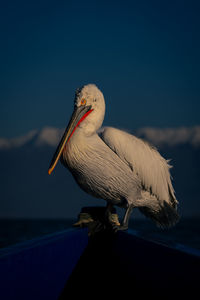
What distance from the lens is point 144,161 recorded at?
2.68 meters

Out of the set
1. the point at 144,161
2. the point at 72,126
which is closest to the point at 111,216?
the point at 144,161

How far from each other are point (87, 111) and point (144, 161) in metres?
0.64

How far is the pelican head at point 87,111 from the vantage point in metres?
2.57

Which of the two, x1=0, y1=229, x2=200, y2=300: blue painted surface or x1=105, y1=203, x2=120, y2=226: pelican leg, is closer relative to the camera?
x1=0, y1=229, x2=200, y2=300: blue painted surface

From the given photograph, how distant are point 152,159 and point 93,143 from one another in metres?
0.63

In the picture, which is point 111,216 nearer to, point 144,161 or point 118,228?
point 118,228

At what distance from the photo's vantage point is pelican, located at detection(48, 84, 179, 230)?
2389 millimetres

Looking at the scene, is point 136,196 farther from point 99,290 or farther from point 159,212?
point 99,290

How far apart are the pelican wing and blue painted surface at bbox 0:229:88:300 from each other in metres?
0.76

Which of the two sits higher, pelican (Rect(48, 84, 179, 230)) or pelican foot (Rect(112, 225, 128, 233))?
pelican (Rect(48, 84, 179, 230))

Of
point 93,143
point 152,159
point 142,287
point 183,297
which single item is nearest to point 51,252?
point 142,287

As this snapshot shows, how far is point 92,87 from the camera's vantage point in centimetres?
264

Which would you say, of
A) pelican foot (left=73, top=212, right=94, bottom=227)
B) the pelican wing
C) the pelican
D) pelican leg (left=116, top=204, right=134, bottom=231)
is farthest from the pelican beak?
pelican leg (left=116, top=204, right=134, bottom=231)

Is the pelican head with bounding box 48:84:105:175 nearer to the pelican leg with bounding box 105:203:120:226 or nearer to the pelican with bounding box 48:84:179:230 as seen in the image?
the pelican with bounding box 48:84:179:230
